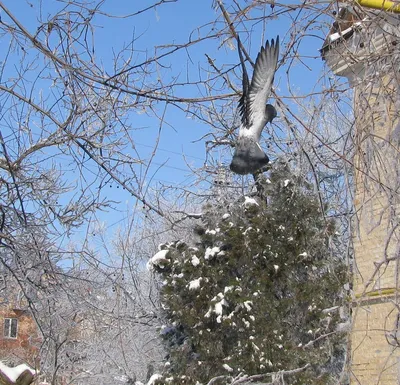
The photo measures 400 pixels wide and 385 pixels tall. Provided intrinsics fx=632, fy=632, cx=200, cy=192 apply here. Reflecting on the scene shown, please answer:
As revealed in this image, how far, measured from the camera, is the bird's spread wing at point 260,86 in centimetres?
234

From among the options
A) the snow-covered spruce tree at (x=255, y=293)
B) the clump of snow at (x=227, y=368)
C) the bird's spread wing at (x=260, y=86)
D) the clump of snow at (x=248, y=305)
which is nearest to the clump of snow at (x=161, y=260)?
the snow-covered spruce tree at (x=255, y=293)

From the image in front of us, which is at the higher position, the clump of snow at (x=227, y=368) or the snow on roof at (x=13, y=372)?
the snow on roof at (x=13, y=372)

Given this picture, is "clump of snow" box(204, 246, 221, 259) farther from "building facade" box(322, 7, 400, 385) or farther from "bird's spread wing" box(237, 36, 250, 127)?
"bird's spread wing" box(237, 36, 250, 127)

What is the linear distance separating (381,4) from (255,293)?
6443mm

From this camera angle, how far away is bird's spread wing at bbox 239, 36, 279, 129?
234 cm

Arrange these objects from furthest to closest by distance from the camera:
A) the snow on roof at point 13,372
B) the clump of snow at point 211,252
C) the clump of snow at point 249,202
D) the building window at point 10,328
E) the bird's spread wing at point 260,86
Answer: the building window at point 10,328 → the clump of snow at point 249,202 → the clump of snow at point 211,252 → the snow on roof at point 13,372 → the bird's spread wing at point 260,86

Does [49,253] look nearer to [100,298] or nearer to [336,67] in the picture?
[100,298]

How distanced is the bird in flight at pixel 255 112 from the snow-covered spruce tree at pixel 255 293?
605 centimetres

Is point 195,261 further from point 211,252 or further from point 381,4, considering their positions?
point 381,4

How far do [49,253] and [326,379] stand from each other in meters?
4.23

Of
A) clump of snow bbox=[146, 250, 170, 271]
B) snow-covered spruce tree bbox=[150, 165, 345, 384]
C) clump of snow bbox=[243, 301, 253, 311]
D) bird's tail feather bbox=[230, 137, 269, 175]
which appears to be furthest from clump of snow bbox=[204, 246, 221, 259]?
bird's tail feather bbox=[230, 137, 269, 175]

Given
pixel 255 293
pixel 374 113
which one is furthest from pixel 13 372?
pixel 255 293

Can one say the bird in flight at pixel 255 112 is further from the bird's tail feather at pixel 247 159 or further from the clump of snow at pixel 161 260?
the clump of snow at pixel 161 260

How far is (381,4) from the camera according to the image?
2.64m
